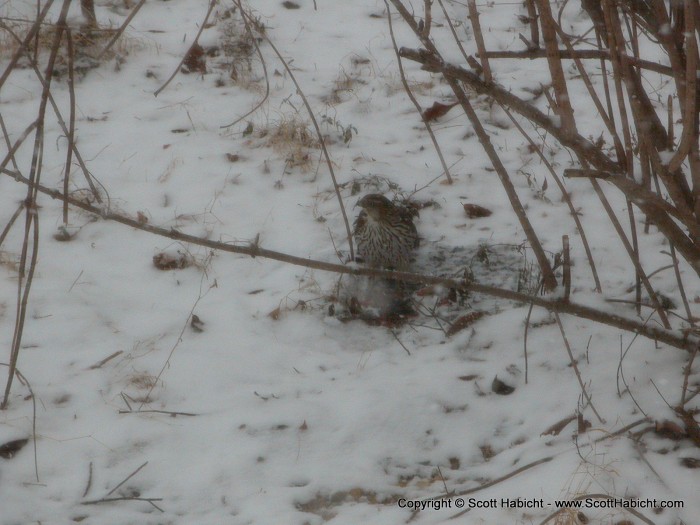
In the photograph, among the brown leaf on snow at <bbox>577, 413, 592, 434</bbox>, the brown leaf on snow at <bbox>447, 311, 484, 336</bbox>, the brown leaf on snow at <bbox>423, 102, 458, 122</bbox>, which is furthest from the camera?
the brown leaf on snow at <bbox>423, 102, 458, 122</bbox>

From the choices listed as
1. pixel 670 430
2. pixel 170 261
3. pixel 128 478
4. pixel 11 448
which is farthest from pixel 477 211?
pixel 11 448

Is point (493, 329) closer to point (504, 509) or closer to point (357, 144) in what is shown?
point (504, 509)

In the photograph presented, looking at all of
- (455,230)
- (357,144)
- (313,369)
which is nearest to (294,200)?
(357,144)

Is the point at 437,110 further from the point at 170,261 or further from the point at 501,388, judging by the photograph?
the point at 501,388

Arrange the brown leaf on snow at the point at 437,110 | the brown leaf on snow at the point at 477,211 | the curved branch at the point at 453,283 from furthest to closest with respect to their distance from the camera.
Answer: the brown leaf on snow at the point at 437,110
the brown leaf on snow at the point at 477,211
the curved branch at the point at 453,283

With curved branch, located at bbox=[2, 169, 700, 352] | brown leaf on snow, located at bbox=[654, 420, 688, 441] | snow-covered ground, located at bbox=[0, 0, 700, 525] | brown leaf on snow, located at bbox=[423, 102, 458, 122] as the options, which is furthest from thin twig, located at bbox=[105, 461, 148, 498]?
brown leaf on snow, located at bbox=[423, 102, 458, 122]

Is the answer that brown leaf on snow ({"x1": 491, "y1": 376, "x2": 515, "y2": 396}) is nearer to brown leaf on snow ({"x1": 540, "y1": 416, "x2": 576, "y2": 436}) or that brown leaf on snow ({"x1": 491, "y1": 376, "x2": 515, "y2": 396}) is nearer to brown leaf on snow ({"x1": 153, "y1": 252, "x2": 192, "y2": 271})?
brown leaf on snow ({"x1": 540, "y1": 416, "x2": 576, "y2": 436})

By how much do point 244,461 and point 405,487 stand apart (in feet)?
1.78

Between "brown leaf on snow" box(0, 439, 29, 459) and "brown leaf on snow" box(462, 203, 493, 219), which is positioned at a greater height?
"brown leaf on snow" box(462, 203, 493, 219)

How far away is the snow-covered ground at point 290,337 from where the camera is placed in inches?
84.4

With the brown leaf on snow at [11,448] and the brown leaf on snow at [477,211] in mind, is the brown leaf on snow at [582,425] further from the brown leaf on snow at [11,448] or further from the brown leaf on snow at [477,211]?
the brown leaf on snow at [11,448]

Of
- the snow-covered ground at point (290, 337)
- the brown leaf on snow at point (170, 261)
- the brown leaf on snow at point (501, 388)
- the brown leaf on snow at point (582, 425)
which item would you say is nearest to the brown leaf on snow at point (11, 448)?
the snow-covered ground at point (290, 337)

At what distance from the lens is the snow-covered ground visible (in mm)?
2145

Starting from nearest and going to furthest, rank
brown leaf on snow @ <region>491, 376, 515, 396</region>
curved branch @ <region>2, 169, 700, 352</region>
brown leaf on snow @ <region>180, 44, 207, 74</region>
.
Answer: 1. curved branch @ <region>2, 169, 700, 352</region>
2. brown leaf on snow @ <region>491, 376, 515, 396</region>
3. brown leaf on snow @ <region>180, 44, 207, 74</region>
